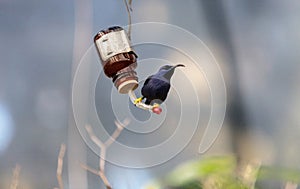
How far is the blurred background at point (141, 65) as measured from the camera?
4.24 feet

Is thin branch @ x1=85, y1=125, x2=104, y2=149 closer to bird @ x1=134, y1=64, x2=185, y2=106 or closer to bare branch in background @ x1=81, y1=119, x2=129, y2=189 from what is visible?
bare branch in background @ x1=81, y1=119, x2=129, y2=189

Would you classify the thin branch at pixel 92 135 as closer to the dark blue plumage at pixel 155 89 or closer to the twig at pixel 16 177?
the twig at pixel 16 177

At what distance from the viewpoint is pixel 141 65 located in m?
1.23

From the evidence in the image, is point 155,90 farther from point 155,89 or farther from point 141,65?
point 141,65

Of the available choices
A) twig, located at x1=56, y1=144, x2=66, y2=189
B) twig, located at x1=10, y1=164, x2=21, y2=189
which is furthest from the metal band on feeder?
twig, located at x1=10, y1=164, x2=21, y2=189

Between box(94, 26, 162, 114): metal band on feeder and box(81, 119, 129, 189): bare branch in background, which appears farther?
box(81, 119, 129, 189): bare branch in background

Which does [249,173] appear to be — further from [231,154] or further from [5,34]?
[5,34]

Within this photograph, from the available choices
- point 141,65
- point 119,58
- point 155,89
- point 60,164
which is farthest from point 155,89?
point 60,164

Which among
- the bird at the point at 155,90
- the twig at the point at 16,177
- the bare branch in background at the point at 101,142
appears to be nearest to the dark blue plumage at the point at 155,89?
the bird at the point at 155,90

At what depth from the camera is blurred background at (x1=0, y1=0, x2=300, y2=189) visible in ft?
4.24

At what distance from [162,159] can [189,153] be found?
10 cm

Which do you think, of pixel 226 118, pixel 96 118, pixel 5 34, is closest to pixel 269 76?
pixel 226 118

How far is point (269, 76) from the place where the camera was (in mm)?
1366

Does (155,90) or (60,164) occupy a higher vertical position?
(155,90)
